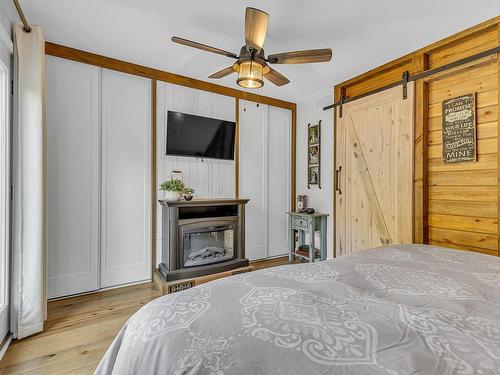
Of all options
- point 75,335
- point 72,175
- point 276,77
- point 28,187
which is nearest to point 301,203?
point 276,77

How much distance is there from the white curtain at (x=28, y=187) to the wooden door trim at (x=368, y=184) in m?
3.23

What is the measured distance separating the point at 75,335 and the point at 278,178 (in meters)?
3.13

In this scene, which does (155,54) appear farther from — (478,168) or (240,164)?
(478,168)

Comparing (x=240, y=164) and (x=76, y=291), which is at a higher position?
(x=240, y=164)

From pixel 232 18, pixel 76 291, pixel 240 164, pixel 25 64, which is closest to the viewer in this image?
pixel 25 64

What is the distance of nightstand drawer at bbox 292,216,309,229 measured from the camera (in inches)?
150

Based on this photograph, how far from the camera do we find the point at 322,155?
3.91 metres

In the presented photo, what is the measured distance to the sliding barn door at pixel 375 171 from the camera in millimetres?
2797

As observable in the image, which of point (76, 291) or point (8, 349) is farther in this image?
point (76, 291)

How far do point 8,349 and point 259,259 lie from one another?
289cm

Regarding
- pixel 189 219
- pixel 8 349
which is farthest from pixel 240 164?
pixel 8 349

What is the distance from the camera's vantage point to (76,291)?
277 cm

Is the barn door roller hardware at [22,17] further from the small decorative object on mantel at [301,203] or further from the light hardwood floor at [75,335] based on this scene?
the small decorative object on mantel at [301,203]

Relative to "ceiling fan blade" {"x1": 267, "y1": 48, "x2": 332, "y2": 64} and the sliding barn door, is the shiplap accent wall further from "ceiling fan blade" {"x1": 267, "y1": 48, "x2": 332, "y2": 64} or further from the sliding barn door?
"ceiling fan blade" {"x1": 267, "y1": 48, "x2": 332, "y2": 64}
